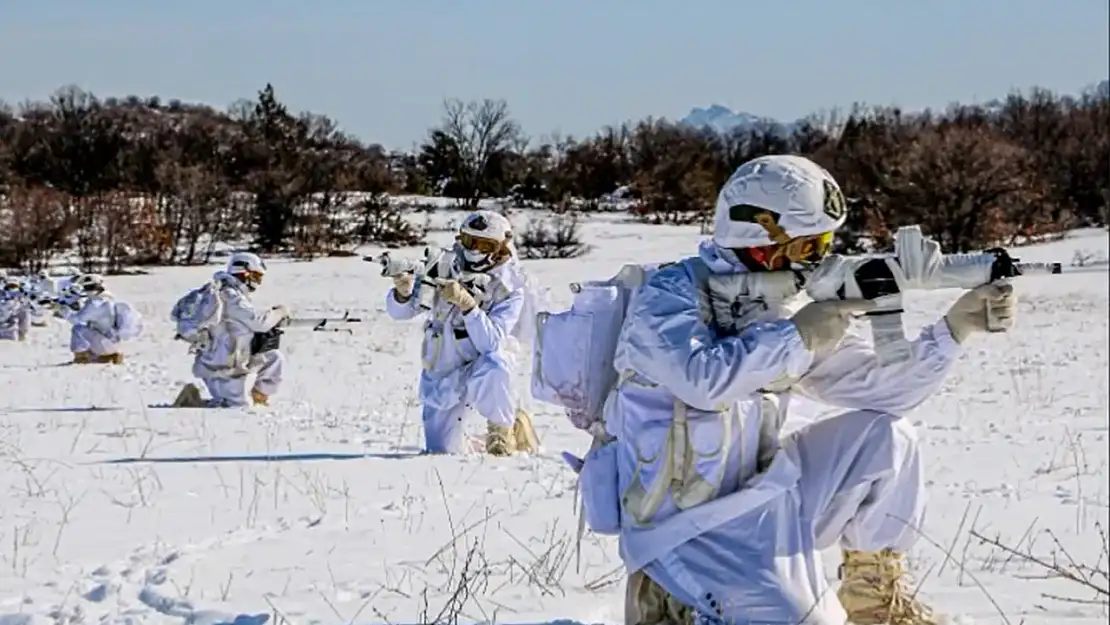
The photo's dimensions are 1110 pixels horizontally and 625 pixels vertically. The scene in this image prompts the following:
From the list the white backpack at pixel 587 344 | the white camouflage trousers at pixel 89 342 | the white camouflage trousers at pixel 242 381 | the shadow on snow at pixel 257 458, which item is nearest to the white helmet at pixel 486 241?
the shadow on snow at pixel 257 458

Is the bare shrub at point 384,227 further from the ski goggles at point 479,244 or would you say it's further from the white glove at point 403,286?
the white glove at point 403,286

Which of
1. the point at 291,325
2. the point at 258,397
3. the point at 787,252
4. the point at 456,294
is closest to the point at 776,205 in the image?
the point at 787,252

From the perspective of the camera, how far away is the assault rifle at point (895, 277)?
340 cm

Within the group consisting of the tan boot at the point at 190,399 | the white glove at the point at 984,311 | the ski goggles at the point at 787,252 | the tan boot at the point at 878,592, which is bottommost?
the tan boot at the point at 190,399

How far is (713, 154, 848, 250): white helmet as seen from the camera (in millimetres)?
3500

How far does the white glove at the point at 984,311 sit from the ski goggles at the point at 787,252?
383 mm

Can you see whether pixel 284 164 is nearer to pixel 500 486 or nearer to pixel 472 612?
pixel 500 486

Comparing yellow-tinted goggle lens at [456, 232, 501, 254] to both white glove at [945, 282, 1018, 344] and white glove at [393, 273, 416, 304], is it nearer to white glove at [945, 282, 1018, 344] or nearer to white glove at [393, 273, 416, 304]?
white glove at [393, 273, 416, 304]

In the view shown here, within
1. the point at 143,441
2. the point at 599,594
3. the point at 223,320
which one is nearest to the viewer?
the point at 599,594

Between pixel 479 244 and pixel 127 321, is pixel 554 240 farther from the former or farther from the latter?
pixel 127 321

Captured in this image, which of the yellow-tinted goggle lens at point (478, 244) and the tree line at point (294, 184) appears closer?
the tree line at point (294, 184)

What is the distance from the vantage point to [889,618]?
3785 mm

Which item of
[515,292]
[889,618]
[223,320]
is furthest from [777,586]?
[223,320]

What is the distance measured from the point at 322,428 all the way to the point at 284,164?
3543 millimetres
